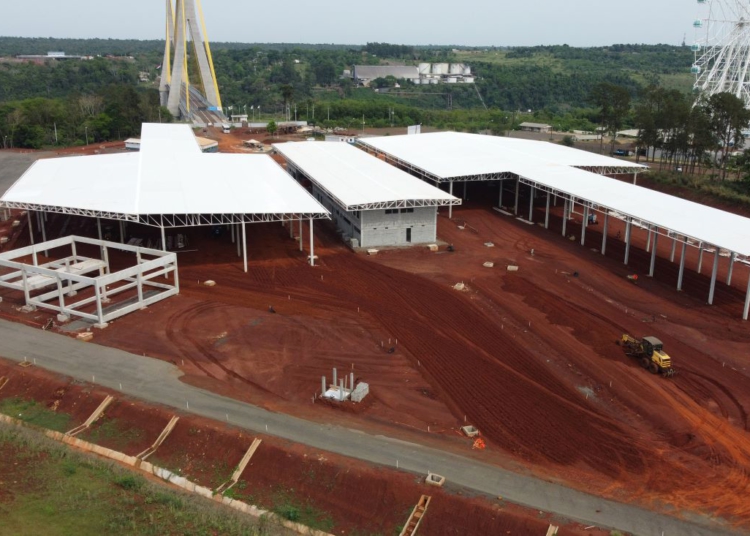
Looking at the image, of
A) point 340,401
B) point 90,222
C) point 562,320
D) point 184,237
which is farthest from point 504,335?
point 90,222

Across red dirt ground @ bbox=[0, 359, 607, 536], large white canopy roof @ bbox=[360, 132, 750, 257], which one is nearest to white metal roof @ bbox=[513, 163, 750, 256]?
large white canopy roof @ bbox=[360, 132, 750, 257]

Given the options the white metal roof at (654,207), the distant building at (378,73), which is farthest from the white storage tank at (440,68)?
the white metal roof at (654,207)

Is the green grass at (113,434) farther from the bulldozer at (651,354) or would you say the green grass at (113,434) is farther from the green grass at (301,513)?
the bulldozer at (651,354)

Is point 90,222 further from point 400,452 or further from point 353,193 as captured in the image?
point 400,452

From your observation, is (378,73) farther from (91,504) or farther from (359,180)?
(91,504)

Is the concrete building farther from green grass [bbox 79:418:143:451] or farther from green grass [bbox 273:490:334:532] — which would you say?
green grass [bbox 273:490:334:532]
